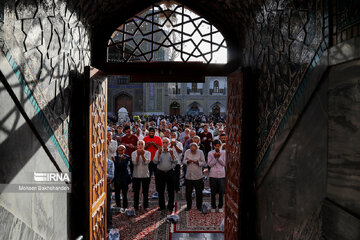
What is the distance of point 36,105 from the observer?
9.12 feet

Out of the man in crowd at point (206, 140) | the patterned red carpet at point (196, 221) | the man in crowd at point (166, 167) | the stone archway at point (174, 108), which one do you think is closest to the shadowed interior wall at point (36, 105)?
the patterned red carpet at point (196, 221)

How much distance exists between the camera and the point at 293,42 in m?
2.81

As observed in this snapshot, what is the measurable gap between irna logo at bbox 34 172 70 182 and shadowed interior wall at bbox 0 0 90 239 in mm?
57

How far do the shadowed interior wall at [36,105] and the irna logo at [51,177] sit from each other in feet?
0.19

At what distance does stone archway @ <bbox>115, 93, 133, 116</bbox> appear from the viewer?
115 ft

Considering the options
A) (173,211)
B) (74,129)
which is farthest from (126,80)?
(74,129)

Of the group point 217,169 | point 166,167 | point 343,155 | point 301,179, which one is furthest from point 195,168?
point 343,155

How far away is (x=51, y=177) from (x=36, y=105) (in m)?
0.78

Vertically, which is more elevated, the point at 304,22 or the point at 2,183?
the point at 304,22

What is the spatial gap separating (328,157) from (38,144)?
239 centimetres

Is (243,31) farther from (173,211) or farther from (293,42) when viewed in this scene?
(173,211)

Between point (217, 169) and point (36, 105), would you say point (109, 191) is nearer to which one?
point (217, 169)

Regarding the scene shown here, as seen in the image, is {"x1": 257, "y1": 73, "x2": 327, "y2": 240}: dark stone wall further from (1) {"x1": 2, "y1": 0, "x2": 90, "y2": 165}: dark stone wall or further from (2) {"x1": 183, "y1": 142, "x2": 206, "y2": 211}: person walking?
(2) {"x1": 183, "y1": 142, "x2": 206, "y2": 211}: person walking

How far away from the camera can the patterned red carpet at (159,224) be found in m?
5.49
